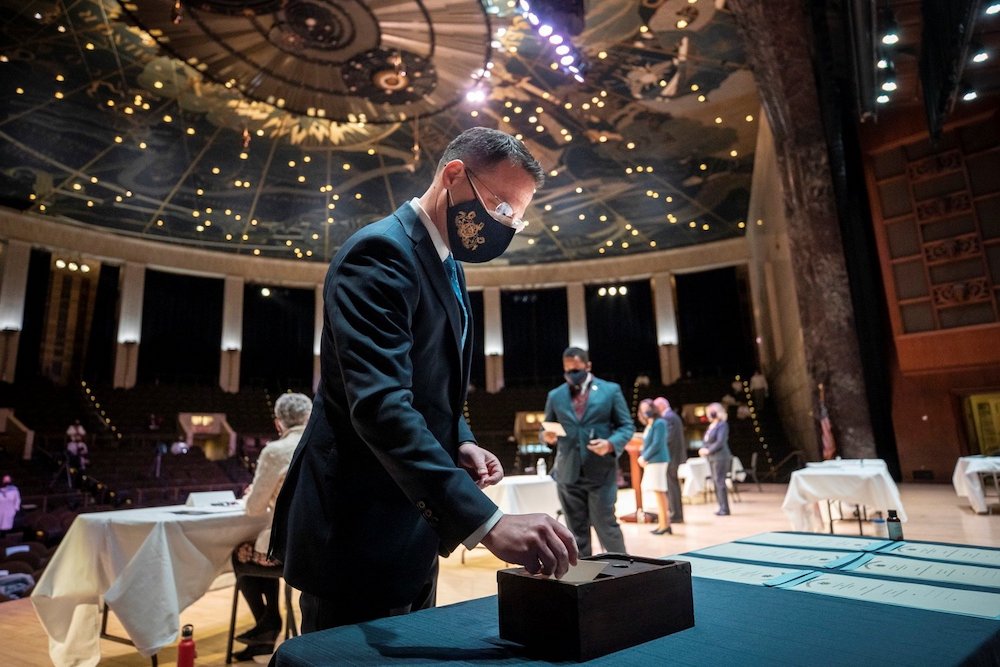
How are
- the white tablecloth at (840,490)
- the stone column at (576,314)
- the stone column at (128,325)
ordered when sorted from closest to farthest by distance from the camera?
the white tablecloth at (840,490) → the stone column at (128,325) → the stone column at (576,314)

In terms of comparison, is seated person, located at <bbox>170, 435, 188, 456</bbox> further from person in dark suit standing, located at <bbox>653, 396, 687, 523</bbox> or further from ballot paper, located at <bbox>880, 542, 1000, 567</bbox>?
ballot paper, located at <bbox>880, 542, 1000, 567</bbox>

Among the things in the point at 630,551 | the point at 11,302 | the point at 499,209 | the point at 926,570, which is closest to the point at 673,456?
the point at 630,551

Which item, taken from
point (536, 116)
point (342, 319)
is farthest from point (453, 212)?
point (536, 116)

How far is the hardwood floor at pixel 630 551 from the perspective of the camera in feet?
11.2

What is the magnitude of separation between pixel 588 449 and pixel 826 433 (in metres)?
6.46

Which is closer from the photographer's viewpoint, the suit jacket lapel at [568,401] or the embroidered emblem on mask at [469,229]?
the embroidered emblem on mask at [469,229]

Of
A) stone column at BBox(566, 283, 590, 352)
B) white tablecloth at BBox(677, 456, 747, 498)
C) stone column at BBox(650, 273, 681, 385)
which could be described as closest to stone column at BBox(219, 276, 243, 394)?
stone column at BBox(566, 283, 590, 352)

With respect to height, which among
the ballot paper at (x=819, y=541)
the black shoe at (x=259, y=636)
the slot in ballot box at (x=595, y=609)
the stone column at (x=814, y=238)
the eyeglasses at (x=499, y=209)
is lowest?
the black shoe at (x=259, y=636)

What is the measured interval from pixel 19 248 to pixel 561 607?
66.2ft

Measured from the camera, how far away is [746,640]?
0.77 m

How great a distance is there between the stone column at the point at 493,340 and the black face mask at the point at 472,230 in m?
20.8

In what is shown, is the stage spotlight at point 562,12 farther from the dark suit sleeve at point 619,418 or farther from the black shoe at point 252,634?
the black shoe at point 252,634

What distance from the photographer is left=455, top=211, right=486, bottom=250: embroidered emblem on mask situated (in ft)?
4.03

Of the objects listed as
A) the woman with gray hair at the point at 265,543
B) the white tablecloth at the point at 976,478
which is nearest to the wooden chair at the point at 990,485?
the white tablecloth at the point at 976,478
